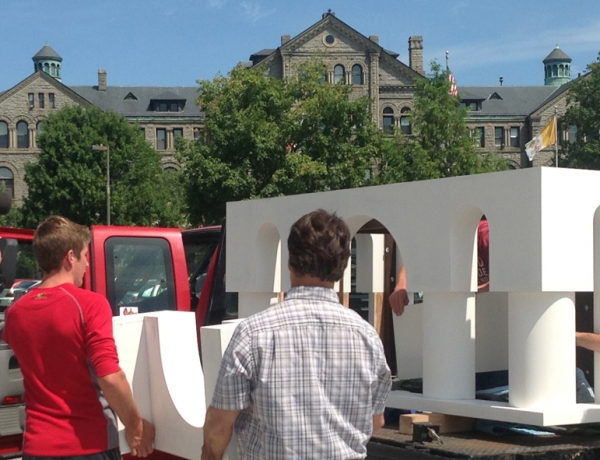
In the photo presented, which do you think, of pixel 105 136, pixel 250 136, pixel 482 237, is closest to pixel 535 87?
pixel 105 136

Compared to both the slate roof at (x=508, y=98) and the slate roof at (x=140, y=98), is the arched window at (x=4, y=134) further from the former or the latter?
the slate roof at (x=508, y=98)

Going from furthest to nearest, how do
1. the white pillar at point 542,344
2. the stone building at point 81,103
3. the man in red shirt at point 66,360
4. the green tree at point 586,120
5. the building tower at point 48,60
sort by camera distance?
the building tower at point 48,60, the stone building at point 81,103, the green tree at point 586,120, the white pillar at point 542,344, the man in red shirt at point 66,360

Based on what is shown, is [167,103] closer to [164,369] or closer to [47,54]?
[47,54]

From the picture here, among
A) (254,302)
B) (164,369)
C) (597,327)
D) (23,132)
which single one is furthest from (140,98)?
(597,327)

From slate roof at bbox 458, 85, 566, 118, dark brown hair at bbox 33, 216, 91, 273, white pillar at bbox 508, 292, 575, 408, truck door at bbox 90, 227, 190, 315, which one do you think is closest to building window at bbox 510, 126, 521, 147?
slate roof at bbox 458, 85, 566, 118

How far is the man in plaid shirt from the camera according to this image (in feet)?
9.02

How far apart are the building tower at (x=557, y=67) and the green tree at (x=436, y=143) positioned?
58.4 m

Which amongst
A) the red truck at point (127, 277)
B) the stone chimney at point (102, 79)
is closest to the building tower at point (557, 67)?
the stone chimney at point (102, 79)

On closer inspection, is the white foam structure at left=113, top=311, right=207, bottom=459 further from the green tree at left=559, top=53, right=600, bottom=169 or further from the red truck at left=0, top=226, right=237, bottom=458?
the green tree at left=559, top=53, right=600, bottom=169

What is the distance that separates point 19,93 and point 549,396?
71.5m

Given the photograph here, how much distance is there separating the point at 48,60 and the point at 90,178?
45.4 metres

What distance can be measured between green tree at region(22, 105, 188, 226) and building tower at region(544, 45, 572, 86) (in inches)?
2082

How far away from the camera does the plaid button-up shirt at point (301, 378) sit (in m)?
2.75

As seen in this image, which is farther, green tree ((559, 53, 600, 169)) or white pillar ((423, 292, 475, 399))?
green tree ((559, 53, 600, 169))
